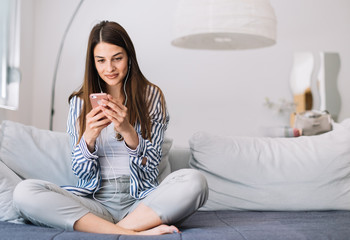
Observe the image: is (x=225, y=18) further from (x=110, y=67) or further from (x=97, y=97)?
(x=97, y=97)

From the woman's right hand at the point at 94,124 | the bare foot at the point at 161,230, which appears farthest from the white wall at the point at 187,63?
the bare foot at the point at 161,230

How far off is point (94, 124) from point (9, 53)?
169 centimetres

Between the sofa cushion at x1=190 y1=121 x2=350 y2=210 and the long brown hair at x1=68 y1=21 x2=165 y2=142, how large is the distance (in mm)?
354

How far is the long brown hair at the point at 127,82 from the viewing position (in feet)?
5.85

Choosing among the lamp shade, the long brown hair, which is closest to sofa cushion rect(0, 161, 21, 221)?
the long brown hair

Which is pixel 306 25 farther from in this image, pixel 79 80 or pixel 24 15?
pixel 24 15

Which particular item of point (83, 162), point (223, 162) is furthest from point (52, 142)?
point (223, 162)

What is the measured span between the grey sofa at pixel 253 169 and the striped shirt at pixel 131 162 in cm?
22

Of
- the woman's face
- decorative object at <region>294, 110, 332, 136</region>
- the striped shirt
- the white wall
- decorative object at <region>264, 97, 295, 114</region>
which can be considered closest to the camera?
the striped shirt

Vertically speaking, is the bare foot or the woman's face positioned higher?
the woman's face

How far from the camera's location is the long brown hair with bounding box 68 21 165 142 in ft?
5.85

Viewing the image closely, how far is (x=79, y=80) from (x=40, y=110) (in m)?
0.37

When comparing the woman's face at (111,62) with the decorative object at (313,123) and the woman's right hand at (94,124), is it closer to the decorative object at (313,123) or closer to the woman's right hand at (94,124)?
the woman's right hand at (94,124)

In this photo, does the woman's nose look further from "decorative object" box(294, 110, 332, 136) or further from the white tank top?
"decorative object" box(294, 110, 332, 136)
